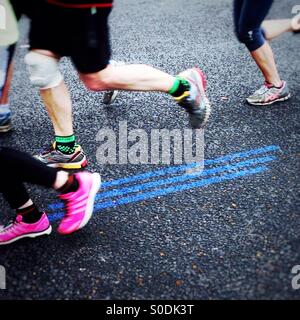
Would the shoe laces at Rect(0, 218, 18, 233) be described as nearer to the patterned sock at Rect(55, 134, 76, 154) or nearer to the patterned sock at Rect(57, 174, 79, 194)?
the patterned sock at Rect(57, 174, 79, 194)

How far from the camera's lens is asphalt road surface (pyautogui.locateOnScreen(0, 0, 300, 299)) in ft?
6.50

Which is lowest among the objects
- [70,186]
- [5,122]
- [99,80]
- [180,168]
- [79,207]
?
[180,168]

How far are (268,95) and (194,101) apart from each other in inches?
45.7

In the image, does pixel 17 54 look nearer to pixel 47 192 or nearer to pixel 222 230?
pixel 47 192

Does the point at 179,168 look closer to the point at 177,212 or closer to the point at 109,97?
the point at 177,212

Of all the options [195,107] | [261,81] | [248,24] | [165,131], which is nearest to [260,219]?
[195,107]

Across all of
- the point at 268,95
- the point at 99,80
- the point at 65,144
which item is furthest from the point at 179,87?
the point at 268,95

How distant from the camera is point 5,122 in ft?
10.9

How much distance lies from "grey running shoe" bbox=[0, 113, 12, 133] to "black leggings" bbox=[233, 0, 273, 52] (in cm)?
228

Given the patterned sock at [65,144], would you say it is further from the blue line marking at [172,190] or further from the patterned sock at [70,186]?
the patterned sock at [70,186]

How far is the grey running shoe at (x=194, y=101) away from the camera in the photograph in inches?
107

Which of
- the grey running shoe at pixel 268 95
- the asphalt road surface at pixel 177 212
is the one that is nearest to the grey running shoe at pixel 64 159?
the asphalt road surface at pixel 177 212

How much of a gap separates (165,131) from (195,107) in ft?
1.87

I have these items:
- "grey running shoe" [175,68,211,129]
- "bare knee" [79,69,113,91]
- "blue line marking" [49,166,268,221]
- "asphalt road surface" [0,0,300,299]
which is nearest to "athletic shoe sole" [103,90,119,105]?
"asphalt road surface" [0,0,300,299]
